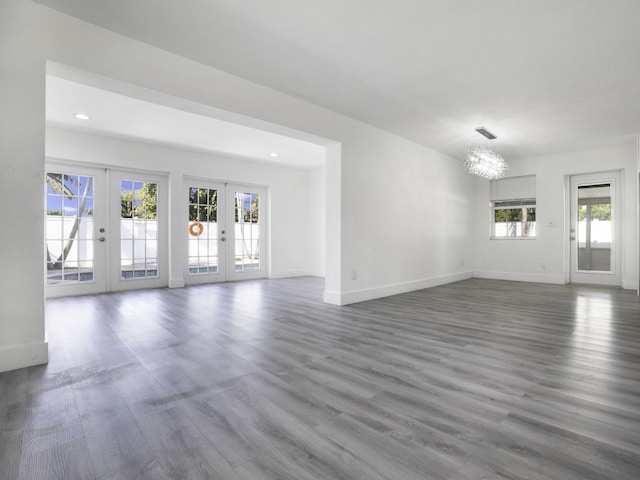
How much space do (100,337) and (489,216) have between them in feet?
26.6

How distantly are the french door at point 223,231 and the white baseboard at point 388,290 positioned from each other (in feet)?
10.8

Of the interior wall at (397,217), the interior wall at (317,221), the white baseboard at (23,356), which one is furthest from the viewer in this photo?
the interior wall at (317,221)

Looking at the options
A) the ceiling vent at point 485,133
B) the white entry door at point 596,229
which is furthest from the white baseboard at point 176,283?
the white entry door at point 596,229

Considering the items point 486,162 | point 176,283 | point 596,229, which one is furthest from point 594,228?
point 176,283

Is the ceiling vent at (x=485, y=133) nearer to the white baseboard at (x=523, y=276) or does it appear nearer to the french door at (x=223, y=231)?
the white baseboard at (x=523, y=276)

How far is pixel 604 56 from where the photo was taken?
320 cm

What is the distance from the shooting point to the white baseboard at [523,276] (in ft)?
A: 23.3

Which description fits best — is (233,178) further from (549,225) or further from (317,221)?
(549,225)

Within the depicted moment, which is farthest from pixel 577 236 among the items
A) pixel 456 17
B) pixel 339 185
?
pixel 456 17

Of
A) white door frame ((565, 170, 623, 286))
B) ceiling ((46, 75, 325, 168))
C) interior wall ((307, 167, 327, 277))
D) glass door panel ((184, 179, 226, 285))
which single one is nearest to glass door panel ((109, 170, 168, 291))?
glass door panel ((184, 179, 226, 285))

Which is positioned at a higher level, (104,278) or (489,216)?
(489,216)

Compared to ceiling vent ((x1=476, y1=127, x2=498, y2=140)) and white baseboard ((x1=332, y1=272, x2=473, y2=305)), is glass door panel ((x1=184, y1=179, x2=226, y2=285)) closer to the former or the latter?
white baseboard ((x1=332, y1=272, x2=473, y2=305))

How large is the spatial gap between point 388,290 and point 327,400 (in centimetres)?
375

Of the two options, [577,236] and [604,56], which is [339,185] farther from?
[577,236]
